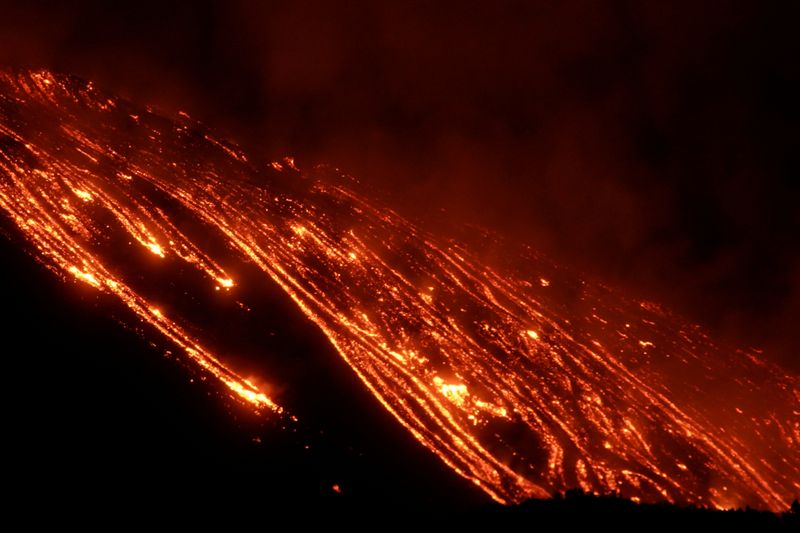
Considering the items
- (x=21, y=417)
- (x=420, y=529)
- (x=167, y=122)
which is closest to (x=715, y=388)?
(x=420, y=529)

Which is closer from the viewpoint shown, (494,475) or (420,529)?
(420,529)

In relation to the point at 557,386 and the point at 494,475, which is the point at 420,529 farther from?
the point at 557,386

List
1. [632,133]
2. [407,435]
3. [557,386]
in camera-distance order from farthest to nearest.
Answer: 1. [632,133]
2. [557,386]
3. [407,435]

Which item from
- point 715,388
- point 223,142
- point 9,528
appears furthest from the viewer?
point 223,142

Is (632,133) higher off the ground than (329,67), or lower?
higher

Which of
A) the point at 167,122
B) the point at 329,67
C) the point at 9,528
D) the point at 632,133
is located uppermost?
the point at 632,133

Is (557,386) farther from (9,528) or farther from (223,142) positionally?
(223,142)
